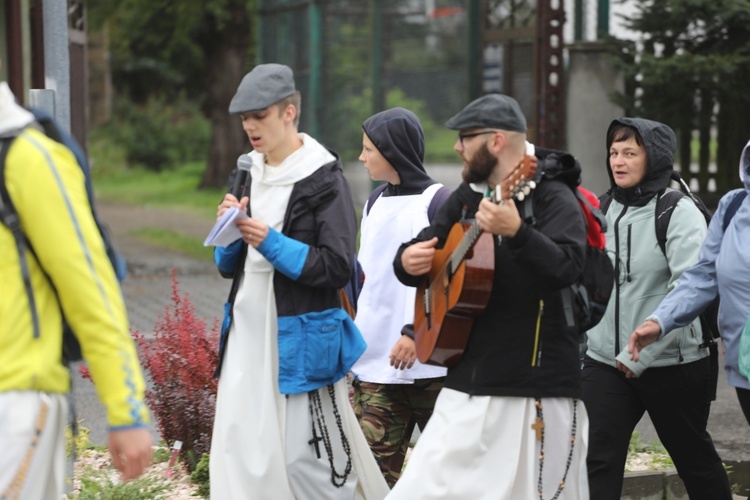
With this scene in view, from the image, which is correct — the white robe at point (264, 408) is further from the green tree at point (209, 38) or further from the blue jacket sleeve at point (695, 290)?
the green tree at point (209, 38)

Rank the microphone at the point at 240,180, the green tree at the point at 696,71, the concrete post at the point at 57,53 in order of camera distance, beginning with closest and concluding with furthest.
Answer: the microphone at the point at 240,180 → the concrete post at the point at 57,53 → the green tree at the point at 696,71

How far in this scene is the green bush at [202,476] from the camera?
19.5 feet

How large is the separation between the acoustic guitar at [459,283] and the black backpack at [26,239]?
45.6 inches

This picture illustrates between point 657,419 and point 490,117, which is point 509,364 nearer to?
point 490,117

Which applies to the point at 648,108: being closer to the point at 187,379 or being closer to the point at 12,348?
the point at 187,379

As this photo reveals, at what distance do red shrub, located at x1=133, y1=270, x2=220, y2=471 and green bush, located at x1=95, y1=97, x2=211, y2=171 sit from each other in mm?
39275

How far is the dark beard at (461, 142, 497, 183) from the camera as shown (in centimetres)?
425

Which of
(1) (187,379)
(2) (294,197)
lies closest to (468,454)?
(2) (294,197)

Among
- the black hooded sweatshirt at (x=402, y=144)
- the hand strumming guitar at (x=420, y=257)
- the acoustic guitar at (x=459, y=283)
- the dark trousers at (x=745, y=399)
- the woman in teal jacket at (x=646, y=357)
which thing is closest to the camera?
the acoustic guitar at (x=459, y=283)

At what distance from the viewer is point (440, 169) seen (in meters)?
21.4

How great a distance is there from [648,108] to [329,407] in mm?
9753

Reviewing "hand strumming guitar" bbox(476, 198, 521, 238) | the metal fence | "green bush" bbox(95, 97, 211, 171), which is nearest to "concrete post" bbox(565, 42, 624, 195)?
the metal fence

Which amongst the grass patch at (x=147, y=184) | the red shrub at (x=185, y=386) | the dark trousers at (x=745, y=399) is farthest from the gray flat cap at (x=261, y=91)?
the grass patch at (x=147, y=184)

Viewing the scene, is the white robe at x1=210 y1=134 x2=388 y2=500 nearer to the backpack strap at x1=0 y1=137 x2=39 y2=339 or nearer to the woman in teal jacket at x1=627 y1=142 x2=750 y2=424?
the woman in teal jacket at x1=627 y1=142 x2=750 y2=424
